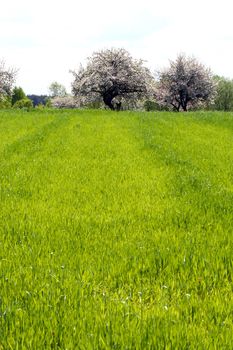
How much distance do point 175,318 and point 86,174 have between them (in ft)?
26.6

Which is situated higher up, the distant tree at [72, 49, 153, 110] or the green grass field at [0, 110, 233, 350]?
the distant tree at [72, 49, 153, 110]

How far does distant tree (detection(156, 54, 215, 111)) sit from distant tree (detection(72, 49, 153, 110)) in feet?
20.9

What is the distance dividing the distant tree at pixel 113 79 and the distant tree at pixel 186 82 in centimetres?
638

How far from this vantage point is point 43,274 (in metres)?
4.85

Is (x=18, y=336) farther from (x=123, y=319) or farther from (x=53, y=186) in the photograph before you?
(x=53, y=186)

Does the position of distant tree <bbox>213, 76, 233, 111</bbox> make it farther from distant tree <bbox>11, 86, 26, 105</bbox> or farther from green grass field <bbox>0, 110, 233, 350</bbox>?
green grass field <bbox>0, 110, 233, 350</bbox>

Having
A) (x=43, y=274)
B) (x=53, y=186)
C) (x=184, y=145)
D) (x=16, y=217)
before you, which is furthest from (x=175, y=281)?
(x=184, y=145)

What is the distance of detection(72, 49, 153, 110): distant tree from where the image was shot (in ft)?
209

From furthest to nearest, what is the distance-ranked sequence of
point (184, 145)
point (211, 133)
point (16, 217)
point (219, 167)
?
point (211, 133), point (184, 145), point (219, 167), point (16, 217)

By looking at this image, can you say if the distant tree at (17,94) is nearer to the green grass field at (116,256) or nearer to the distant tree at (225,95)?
the distant tree at (225,95)

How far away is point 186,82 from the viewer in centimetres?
7381

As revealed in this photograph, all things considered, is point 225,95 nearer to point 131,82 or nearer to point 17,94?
point 131,82

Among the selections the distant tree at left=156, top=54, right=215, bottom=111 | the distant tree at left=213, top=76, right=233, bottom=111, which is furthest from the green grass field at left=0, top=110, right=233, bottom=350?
the distant tree at left=213, top=76, right=233, bottom=111

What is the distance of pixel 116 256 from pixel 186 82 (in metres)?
71.9
